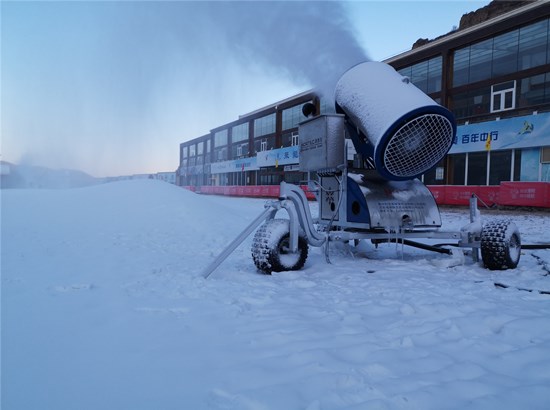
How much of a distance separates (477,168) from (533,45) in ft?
23.1

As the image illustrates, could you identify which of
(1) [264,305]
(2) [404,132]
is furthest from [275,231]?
(2) [404,132]

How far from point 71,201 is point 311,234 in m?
7.80

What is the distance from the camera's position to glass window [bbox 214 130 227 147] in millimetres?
51550

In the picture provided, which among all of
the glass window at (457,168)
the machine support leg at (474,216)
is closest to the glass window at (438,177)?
the glass window at (457,168)

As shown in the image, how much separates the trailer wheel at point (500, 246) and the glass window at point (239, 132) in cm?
4183

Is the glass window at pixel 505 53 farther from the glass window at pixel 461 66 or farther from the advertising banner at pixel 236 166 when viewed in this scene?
the advertising banner at pixel 236 166

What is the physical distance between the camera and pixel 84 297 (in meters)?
3.53

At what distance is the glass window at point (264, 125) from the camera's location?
39.7m

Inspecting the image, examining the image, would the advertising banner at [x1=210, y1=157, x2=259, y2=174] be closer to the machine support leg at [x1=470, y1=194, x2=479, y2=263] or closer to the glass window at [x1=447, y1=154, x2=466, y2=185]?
the glass window at [x1=447, y1=154, x2=466, y2=185]

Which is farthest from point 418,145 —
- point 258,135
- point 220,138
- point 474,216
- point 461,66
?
point 220,138

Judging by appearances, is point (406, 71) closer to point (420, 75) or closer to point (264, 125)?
point (420, 75)

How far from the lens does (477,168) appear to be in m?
21.1

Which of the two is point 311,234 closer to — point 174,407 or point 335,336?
point 335,336

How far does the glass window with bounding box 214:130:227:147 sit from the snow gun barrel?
47605 millimetres
